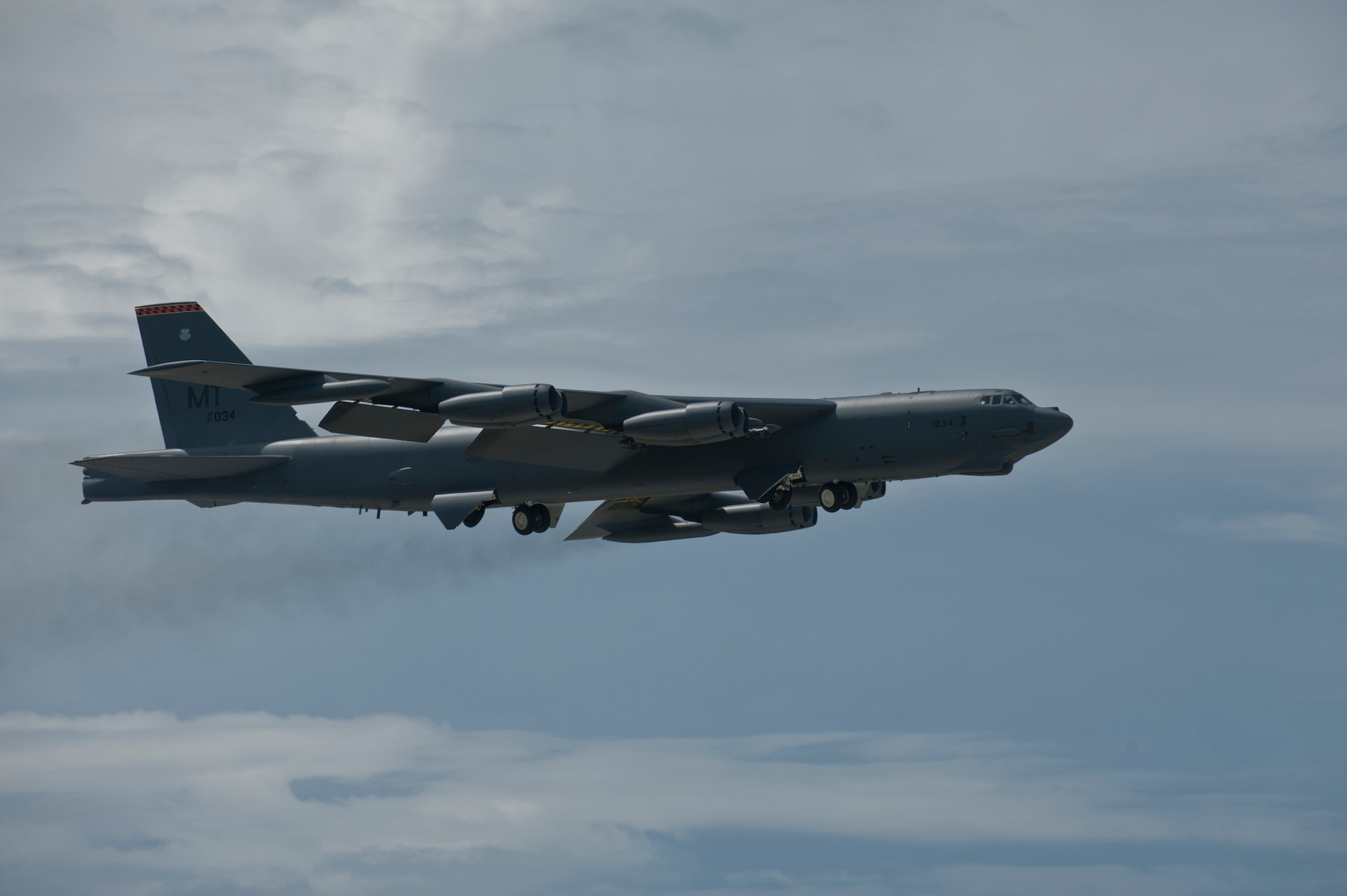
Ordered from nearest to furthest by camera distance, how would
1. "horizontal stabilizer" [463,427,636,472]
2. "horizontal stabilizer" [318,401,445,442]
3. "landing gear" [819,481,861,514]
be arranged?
"horizontal stabilizer" [318,401,445,442], "landing gear" [819,481,861,514], "horizontal stabilizer" [463,427,636,472]

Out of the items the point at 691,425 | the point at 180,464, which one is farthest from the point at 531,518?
the point at 180,464

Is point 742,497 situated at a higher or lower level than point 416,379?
lower

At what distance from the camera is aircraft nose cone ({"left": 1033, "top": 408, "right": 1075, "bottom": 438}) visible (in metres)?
35.0

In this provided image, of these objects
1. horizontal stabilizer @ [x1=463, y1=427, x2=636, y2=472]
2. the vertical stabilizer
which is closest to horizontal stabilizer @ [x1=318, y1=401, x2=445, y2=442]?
horizontal stabilizer @ [x1=463, y1=427, x2=636, y2=472]

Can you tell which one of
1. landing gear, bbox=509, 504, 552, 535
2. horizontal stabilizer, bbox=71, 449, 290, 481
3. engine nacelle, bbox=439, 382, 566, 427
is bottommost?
landing gear, bbox=509, 504, 552, 535

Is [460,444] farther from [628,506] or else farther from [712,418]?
[712,418]

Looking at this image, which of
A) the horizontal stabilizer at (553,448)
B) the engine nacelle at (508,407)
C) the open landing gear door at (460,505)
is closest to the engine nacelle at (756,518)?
the horizontal stabilizer at (553,448)

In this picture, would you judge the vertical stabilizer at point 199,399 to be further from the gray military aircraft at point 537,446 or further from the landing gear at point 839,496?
the landing gear at point 839,496

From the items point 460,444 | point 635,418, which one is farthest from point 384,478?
point 635,418

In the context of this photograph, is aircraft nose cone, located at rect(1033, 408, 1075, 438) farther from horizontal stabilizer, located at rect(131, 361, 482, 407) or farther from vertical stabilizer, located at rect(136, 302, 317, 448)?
vertical stabilizer, located at rect(136, 302, 317, 448)

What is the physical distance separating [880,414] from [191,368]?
1590cm

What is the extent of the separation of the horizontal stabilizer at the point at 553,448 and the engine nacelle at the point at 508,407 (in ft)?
11.2

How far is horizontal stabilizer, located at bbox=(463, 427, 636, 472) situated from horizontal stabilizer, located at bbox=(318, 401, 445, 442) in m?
1.74

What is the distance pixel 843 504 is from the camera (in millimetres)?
37531
